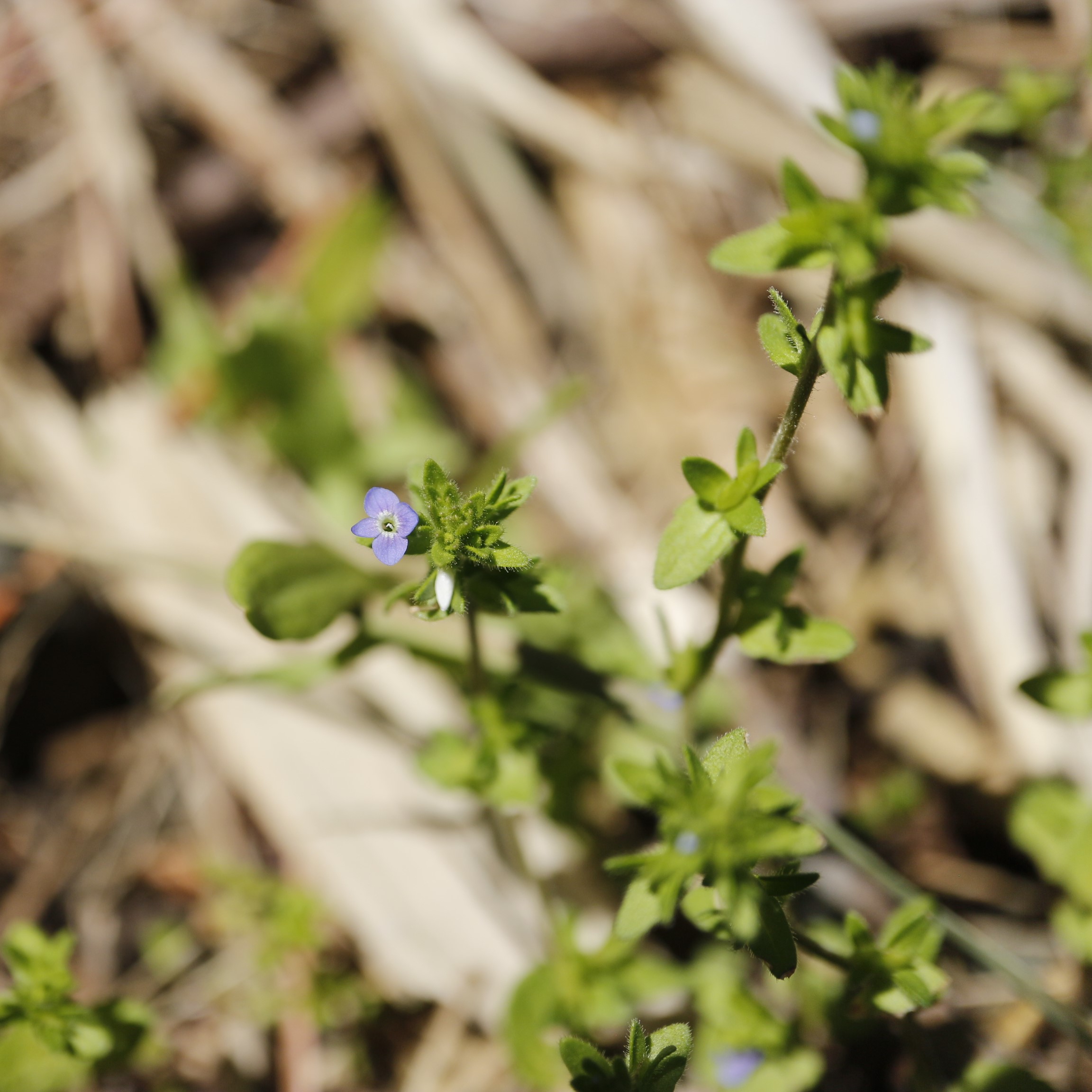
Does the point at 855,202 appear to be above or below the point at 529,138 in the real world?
above

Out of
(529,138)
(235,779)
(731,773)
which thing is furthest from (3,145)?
(731,773)

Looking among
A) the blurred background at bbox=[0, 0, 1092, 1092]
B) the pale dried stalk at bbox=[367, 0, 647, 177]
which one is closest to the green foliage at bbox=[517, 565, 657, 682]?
the blurred background at bbox=[0, 0, 1092, 1092]

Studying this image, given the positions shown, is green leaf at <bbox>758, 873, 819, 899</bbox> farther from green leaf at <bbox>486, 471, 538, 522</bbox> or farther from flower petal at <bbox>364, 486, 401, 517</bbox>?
flower petal at <bbox>364, 486, 401, 517</bbox>

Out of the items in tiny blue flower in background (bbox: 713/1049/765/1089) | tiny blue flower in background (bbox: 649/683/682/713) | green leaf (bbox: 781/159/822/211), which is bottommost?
tiny blue flower in background (bbox: 713/1049/765/1089)

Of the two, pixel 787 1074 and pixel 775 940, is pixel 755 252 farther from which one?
pixel 787 1074

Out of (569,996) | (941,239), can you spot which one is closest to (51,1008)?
(569,996)

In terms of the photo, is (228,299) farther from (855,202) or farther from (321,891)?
(855,202)

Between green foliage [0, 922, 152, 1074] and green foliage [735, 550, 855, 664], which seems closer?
green foliage [735, 550, 855, 664]
